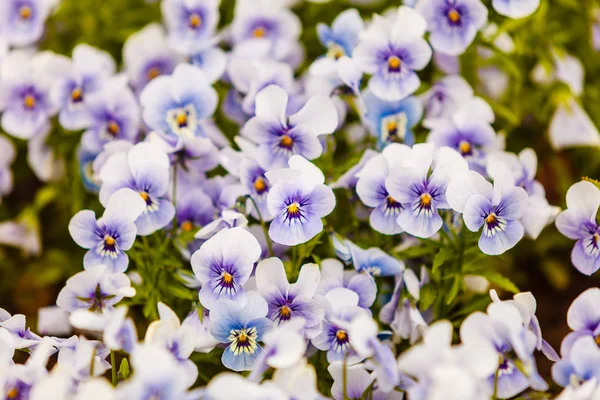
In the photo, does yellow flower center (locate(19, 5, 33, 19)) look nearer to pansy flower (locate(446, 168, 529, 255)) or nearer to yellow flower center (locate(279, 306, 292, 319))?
yellow flower center (locate(279, 306, 292, 319))

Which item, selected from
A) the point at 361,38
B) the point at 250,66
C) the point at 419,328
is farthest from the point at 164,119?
the point at 419,328

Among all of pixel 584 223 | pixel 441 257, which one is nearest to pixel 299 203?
pixel 441 257

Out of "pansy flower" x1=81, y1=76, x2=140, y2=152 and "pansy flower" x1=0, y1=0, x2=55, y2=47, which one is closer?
"pansy flower" x1=81, y1=76, x2=140, y2=152

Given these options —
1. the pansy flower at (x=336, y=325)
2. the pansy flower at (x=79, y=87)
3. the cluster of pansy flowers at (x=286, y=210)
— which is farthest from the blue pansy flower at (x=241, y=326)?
the pansy flower at (x=79, y=87)

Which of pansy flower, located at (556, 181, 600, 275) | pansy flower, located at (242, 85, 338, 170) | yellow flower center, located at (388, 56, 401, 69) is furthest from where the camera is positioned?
yellow flower center, located at (388, 56, 401, 69)

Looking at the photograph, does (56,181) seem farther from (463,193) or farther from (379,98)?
(463,193)

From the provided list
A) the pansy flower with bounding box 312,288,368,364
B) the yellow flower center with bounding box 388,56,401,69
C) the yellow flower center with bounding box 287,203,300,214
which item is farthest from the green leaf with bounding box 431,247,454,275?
the yellow flower center with bounding box 388,56,401,69

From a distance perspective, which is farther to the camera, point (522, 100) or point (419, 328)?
point (522, 100)
